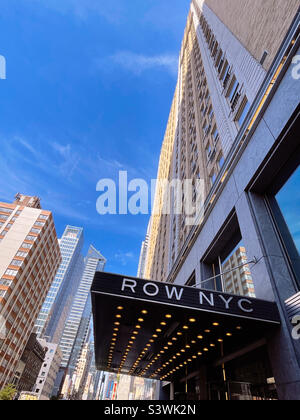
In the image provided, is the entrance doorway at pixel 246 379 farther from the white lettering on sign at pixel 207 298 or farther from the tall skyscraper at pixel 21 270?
the tall skyscraper at pixel 21 270

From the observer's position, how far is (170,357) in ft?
48.5

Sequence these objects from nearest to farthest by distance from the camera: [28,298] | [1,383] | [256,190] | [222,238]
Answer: [256,190] → [222,238] → [1,383] → [28,298]

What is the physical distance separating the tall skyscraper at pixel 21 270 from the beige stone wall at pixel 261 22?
68486 mm

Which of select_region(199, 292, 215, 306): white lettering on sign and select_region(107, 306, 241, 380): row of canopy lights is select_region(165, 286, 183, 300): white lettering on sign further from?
select_region(107, 306, 241, 380): row of canopy lights

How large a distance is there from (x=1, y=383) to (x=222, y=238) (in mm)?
73691

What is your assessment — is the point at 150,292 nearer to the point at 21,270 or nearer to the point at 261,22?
the point at 261,22

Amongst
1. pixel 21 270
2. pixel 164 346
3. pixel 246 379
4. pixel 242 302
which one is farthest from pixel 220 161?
pixel 21 270

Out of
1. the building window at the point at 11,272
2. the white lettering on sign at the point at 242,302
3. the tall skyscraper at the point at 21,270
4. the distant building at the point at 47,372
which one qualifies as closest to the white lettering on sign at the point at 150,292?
the white lettering on sign at the point at 242,302

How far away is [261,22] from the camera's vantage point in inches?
614

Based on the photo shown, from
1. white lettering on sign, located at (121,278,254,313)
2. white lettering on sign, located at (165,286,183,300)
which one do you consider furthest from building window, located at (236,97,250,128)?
white lettering on sign, located at (165,286,183,300)

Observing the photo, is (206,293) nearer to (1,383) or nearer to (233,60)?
(233,60)
